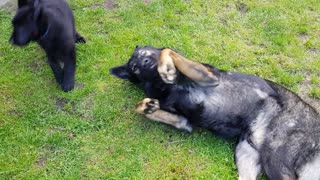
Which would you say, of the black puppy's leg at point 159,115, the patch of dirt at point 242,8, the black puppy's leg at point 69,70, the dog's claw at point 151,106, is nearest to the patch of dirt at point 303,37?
the patch of dirt at point 242,8

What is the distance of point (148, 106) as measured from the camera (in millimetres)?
4434

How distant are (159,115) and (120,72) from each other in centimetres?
76

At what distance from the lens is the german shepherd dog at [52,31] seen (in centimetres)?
449

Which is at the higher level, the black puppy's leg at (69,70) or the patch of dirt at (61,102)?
the black puppy's leg at (69,70)

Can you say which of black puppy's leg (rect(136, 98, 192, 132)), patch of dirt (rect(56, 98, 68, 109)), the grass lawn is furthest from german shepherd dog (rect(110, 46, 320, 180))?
patch of dirt (rect(56, 98, 68, 109))

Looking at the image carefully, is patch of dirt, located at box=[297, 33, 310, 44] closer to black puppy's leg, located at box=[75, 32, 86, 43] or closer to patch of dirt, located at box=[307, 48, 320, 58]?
patch of dirt, located at box=[307, 48, 320, 58]

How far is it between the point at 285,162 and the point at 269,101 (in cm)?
65

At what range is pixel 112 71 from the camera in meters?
4.89

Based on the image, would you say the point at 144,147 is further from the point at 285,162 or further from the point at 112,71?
the point at 285,162

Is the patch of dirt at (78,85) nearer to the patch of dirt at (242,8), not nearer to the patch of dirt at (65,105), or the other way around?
the patch of dirt at (65,105)

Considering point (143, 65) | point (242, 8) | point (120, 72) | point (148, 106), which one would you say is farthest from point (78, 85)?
point (242, 8)

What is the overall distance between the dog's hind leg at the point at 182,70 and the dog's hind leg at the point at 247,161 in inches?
28.8

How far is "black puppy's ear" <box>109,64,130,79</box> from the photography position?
4.82 metres

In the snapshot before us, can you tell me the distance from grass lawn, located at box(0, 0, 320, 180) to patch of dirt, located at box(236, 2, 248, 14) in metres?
0.01
